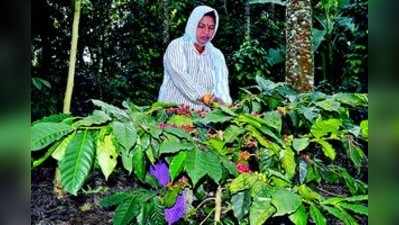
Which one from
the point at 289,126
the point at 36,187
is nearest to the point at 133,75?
the point at 36,187

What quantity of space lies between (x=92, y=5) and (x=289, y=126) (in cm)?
572

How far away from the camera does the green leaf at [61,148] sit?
737mm

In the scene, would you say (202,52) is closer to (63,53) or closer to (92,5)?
(63,53)

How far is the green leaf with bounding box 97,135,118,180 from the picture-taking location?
76cm

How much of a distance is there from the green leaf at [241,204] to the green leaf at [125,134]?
23cm

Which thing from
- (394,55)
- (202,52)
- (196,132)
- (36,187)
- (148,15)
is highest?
(148,15)

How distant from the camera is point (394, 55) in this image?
410mm

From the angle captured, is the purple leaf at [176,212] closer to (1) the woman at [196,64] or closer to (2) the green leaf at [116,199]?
(2) the green leaf at [116,199]

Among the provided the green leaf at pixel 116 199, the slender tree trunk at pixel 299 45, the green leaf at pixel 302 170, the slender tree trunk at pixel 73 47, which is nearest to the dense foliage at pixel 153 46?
the slender tree trunk at pixel 299 45

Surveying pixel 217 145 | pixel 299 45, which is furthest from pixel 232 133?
pixel 299 45

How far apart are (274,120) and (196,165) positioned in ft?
0.72

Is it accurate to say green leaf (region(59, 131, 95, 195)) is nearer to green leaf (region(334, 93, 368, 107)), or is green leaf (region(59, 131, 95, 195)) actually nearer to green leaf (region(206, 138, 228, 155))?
green leaf (region(206, 138, 228, 155))

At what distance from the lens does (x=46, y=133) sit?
710 millimetres

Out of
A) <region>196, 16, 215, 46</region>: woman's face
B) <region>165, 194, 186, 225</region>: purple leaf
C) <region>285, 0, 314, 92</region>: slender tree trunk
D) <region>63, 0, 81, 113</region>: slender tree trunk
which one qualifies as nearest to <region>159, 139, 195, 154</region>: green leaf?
<region>165, 194, 186, 225</region>: purple leaf
